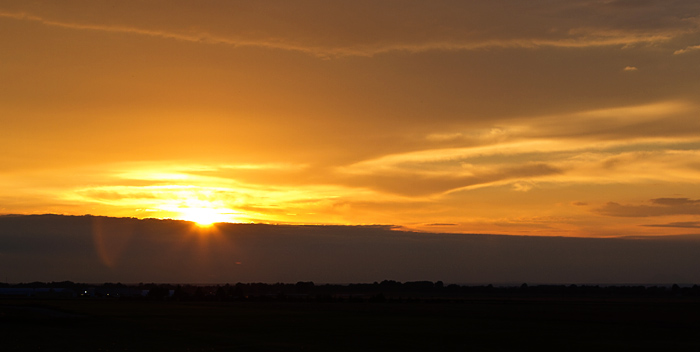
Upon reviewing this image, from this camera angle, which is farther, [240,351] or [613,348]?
[613,348]

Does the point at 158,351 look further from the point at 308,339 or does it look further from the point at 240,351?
the point at 308,339

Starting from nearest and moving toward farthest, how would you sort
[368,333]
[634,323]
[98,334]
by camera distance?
[98,334] → [368,333] → [634,323]

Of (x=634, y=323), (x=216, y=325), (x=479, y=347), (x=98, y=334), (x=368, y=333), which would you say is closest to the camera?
(x=479, y=347)

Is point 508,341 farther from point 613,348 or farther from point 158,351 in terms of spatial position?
point 158,351

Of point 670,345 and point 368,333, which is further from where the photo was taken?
point 368,333

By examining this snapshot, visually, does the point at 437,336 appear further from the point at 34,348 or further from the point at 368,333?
the point at 34,348

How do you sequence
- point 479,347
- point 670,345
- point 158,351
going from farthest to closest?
point 670,345 < point 479,347 < point 158,351

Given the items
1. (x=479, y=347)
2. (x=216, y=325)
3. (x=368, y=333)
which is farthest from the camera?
(x=216, y=325)

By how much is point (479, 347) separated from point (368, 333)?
43.6 ft

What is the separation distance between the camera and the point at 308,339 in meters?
50.2

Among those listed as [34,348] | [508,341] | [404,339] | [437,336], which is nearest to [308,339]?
[404,339]

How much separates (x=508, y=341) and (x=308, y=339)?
15165mm

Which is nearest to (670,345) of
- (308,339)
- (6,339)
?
(308,339)

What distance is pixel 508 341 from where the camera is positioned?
50938 millimetres
